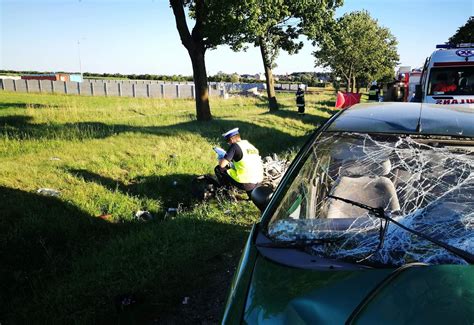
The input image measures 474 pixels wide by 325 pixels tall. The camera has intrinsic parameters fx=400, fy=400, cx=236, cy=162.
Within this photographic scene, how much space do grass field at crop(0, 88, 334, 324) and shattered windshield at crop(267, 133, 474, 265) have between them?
169cm

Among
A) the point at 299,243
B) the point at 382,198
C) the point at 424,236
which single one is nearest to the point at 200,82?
the point at 382,198

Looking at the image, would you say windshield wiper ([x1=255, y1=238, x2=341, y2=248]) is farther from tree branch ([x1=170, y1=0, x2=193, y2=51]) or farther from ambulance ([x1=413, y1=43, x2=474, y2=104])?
tree branch ([x1=170, y1=0, x2=193, y2=51])

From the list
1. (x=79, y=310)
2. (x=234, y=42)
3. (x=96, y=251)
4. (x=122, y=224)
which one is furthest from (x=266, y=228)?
(x=234, y=42)

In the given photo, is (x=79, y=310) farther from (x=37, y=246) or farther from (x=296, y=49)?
(x=296, y=49)

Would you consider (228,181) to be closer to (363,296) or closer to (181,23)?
(363,296)

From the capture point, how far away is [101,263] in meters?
4.57

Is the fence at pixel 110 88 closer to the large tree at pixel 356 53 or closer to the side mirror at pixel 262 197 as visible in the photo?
the large tree at pixel 356 53

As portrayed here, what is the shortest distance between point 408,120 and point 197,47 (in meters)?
12.2

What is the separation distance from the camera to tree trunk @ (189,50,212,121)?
14.1 metres

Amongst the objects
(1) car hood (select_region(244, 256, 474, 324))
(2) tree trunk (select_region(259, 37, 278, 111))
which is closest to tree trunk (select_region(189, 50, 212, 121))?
(2) tree trunk (select_region(259, 37, 278, 111))

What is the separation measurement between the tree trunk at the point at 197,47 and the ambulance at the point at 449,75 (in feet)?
23.4

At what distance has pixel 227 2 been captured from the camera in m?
12.4

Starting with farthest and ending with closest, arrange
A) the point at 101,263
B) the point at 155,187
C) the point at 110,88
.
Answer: the point at 110,88
the point at 155,187
the point at 101,263

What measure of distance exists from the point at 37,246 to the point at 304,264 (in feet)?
14.8
